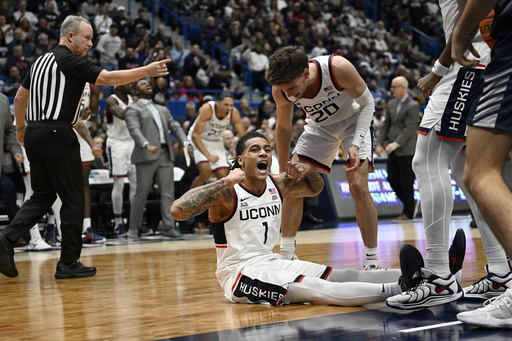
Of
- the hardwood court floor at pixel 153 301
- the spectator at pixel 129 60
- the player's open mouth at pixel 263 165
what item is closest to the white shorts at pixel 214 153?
the hardwood court floor at pixel 153 301

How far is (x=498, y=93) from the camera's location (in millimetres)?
2932

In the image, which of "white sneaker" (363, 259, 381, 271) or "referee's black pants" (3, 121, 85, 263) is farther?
"referee's black pants" (3, 121, 85, 263)

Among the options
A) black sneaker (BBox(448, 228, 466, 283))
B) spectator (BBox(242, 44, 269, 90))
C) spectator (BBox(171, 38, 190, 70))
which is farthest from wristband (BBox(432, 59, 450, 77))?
spectator (BBox(242, 44, 269, 90))

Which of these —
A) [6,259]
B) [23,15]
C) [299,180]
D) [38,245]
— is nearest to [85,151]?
[38,245]

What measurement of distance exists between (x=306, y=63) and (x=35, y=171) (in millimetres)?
2718

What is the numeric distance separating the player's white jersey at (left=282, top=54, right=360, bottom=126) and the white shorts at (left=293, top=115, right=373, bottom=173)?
6 centimetres

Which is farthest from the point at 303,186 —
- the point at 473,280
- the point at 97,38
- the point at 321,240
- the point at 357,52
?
the point at 357,52

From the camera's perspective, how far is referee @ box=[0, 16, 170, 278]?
5703 millimetres

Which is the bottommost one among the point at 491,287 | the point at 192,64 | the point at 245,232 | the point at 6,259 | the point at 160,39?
the point at 6,259

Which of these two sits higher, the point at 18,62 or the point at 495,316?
the point at 18,62

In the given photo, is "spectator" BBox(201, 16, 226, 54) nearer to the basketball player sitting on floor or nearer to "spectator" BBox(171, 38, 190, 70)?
"spectator" BBox(171, 38, 190, 70)

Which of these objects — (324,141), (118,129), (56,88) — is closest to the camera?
(324,141)

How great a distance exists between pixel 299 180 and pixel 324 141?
0.73m

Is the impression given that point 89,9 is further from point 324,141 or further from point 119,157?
point 324,141
